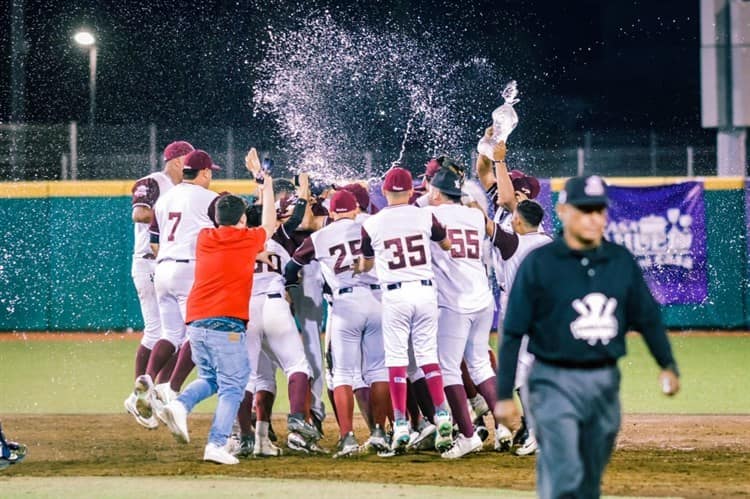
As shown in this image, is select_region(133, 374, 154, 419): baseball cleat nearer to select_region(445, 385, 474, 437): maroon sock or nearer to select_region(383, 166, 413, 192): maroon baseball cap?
select_region(445, 385, 474, 437): maroon sock

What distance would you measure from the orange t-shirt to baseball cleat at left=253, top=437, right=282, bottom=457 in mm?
1051

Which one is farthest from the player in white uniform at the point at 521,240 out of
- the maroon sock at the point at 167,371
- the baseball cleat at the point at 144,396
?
the maroon sock at the point at 167,371

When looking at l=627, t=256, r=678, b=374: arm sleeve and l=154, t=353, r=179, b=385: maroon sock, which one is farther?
l=154, t=353, r=179, b=385: maroon sock

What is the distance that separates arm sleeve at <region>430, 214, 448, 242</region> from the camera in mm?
8602

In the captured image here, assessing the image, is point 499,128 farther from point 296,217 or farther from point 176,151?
point 176,151

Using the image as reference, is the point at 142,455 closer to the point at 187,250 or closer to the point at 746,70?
the point at 187,250

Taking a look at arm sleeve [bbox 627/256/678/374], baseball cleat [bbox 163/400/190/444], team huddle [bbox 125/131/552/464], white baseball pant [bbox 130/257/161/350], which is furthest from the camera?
white baseball pant [bbox 130/257/161/350]

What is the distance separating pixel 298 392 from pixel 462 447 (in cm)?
119

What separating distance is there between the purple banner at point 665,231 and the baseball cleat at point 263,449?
406 inches

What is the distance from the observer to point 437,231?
28.3 ft

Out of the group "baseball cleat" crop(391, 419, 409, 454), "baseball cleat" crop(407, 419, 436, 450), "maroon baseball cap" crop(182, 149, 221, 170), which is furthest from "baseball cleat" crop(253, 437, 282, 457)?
"maroon baseball cap" crop(182, 149, 221, 170)

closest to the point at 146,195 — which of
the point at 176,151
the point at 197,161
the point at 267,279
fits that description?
the point at 176,151

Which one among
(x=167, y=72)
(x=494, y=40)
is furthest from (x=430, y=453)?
(x=494, y=40)

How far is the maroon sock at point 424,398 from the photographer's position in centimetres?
909
